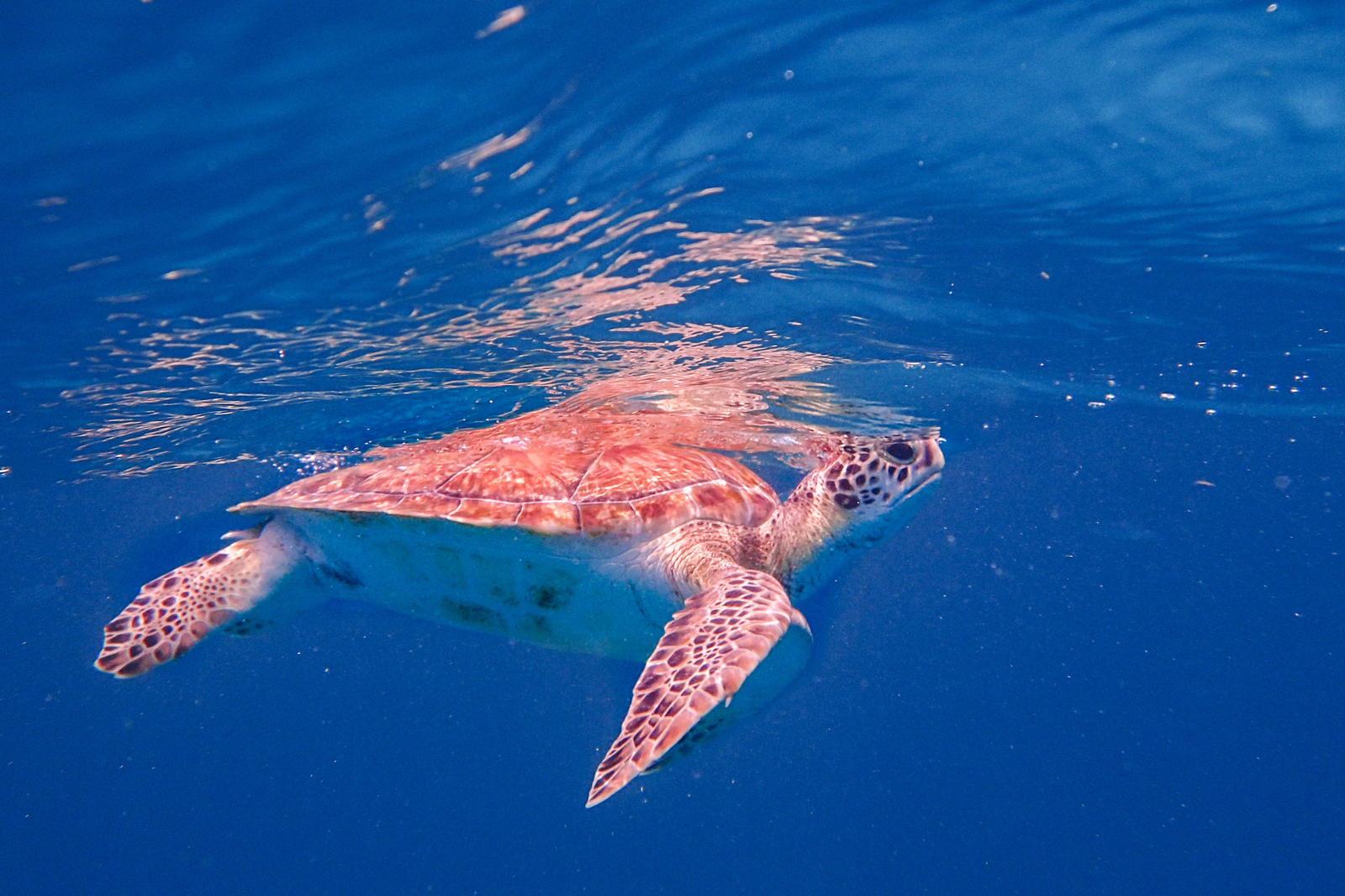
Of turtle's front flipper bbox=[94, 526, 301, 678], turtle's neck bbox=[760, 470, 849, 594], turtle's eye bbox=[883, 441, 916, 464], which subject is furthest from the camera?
turtle's neck bbox=[760, 470, 849, 594]

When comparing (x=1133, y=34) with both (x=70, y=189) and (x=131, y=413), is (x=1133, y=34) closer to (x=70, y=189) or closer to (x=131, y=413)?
(x=70, y=189)

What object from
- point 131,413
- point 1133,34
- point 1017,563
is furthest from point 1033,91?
point 1017,563

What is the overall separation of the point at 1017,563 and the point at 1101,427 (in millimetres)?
43968

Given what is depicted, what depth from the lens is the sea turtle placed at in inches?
211

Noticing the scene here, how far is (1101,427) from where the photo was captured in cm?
1966

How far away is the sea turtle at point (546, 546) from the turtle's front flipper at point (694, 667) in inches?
4.7

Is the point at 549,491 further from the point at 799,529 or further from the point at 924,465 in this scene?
the point at 924,465

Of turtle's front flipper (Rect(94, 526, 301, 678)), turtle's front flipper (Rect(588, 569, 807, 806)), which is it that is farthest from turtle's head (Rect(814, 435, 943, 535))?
turtle's front flipper (Rect(94, 526, 301, 678))

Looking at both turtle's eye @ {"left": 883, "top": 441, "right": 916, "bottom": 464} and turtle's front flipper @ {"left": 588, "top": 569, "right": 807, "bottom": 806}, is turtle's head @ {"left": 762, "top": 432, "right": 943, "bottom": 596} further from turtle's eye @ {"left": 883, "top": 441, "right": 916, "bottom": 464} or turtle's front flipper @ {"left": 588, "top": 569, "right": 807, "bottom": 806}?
turtle's front flipper @ {"left": 588, "top": 569, "right": 807, "bottom": 806}

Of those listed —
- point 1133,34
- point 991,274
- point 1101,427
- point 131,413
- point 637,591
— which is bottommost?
point 1101,427

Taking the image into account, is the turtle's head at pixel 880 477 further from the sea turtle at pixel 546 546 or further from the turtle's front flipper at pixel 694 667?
the turtle's front flipper at pixel 694 667

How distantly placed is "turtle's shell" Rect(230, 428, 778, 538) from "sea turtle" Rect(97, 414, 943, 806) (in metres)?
0.02

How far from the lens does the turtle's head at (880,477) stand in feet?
17.5

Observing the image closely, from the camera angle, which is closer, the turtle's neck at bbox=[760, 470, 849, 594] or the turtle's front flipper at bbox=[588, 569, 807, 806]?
the turtle's front flipper at bbox=[588, 569, 807, 806]
